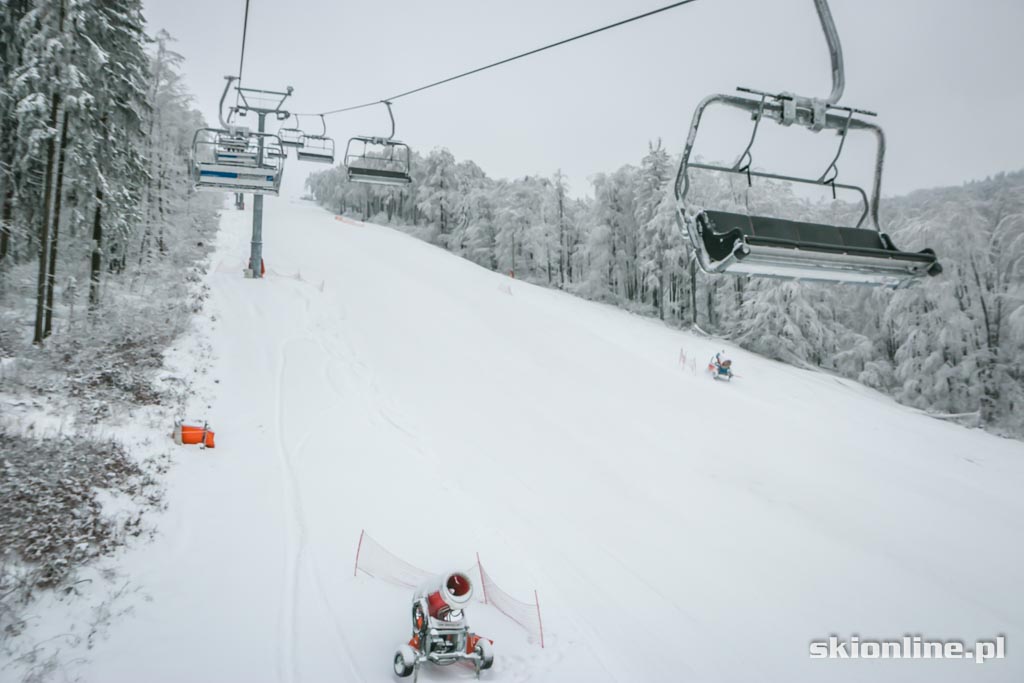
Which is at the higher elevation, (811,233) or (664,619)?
(811,233)

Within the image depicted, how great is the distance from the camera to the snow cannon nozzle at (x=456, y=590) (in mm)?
5051

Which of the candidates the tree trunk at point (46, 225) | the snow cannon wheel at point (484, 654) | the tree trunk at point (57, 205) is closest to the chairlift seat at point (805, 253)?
the snow cannon wheel at point (484, 654)

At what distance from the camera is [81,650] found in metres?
4.80

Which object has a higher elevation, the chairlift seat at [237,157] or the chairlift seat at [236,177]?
the chairlift seat at [237,157]

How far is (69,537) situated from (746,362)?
25973 millimetres

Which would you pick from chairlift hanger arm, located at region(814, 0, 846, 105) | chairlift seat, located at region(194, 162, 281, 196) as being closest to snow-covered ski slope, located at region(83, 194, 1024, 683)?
chairlift seat, located at region(194, 162, 281, 196)

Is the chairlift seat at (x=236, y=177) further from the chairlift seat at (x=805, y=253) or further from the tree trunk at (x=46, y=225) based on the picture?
the chairlift seat at (x=805, y=253)

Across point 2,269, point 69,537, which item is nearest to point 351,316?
point 2,269

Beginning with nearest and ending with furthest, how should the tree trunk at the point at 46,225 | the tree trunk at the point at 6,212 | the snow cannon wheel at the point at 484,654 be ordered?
the snow cannon wheel at the point at 484,654 < the tree trunk at the point at 46,225 < the tree trunk at the point at 6,212

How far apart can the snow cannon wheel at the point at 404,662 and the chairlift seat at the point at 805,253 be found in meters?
5.12

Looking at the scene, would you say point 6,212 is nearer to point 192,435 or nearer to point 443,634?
point 192,435

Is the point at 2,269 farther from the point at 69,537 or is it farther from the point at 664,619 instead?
the point at 664,619

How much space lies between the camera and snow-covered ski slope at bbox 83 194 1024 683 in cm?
607

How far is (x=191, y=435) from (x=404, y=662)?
6775 millimetres
